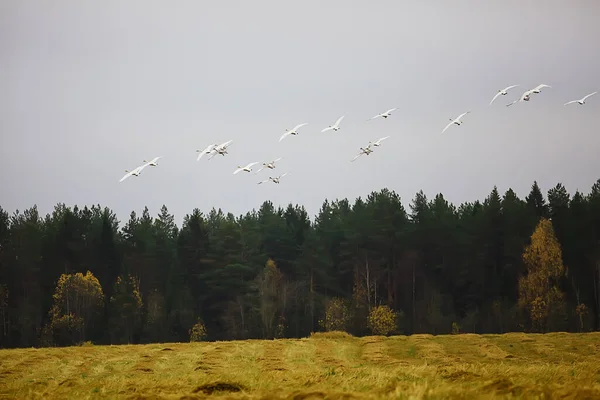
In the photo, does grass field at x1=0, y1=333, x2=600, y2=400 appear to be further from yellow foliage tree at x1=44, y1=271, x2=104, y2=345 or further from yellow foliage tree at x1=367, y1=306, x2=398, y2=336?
yellow foliage tree at x1=44, y1=271, x2=104, y2=345

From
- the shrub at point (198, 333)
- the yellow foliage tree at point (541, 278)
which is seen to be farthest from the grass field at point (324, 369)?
the shrub at point (198, 333)

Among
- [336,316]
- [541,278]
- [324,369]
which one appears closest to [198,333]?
[336,316]

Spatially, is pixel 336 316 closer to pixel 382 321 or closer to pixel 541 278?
pixel 382 321

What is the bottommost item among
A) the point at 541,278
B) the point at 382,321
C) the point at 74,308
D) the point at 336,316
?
the point at 382,321

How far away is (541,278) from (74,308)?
53160mm

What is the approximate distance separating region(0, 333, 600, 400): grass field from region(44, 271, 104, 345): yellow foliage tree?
166ft

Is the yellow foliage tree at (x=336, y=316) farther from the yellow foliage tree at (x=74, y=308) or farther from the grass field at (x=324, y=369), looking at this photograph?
the grass field at (x=324, y=369)

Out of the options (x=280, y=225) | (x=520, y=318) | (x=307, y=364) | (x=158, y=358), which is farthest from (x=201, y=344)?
(x=280, y=225)

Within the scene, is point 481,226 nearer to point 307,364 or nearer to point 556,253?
point 556,253

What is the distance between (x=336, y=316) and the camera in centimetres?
9644

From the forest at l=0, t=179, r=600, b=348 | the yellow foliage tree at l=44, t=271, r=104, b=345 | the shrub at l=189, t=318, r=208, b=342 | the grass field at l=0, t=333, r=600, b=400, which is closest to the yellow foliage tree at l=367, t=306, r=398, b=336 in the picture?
the forest at l=0, t=179, r=600, b=348

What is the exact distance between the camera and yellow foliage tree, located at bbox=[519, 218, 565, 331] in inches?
3317

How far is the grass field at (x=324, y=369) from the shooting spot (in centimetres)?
2609

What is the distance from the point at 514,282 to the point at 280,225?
Result: 34045 mm
